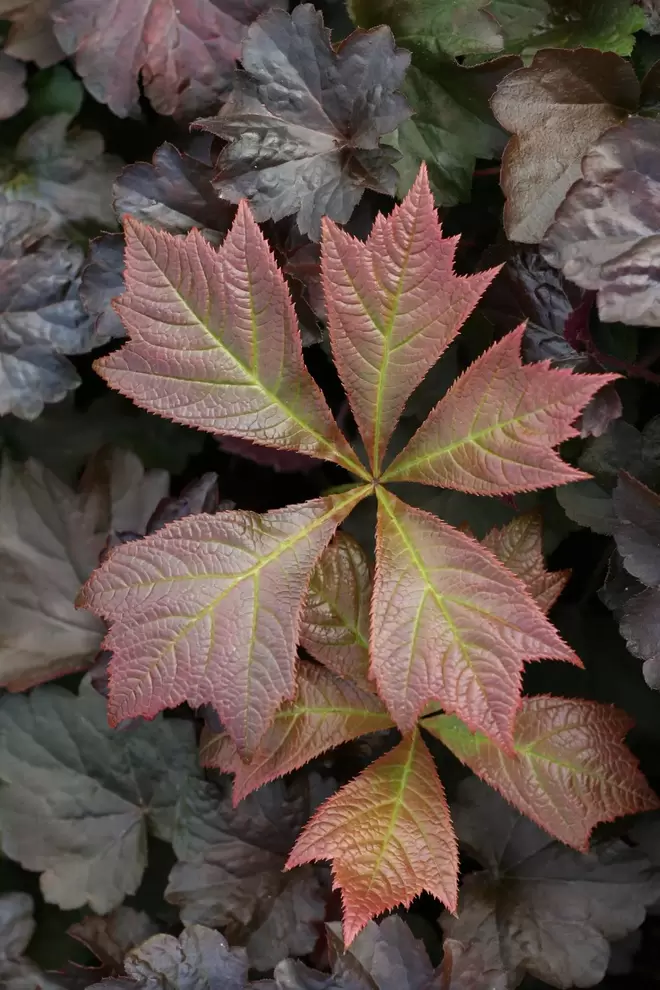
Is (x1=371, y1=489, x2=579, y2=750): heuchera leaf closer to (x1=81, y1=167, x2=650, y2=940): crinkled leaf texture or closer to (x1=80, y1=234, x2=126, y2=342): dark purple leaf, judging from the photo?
(x1=81, y1=167, x2=650, y2=940): crinkled leaf texture

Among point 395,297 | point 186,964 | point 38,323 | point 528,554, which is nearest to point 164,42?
point 38,323

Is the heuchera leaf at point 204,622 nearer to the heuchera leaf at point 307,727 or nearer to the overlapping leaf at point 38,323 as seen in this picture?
the heuchera leaf at point 307,727

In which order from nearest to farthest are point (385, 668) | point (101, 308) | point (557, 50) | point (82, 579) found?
1. point (385, 668)
2. point (557, 50)
3. point (101, 308)
4. point (82, 579)

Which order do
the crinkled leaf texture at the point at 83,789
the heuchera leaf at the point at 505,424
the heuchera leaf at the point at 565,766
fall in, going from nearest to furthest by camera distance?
the heuchera leaf at the point at 505,424
the heuchera leaf at the point at 565,766
the crinkled leaf texture at the point at 83,789

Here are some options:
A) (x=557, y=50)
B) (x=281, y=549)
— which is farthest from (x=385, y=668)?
(x=557, y=50)

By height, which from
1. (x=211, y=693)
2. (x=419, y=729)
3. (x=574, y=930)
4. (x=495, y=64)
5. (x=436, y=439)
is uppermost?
(x=495, y=64)

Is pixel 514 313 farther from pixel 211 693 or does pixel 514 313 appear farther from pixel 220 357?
pixel 211 693

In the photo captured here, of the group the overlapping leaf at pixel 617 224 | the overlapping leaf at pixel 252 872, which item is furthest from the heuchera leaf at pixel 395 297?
the overlapping leaf at pixel 252 872
